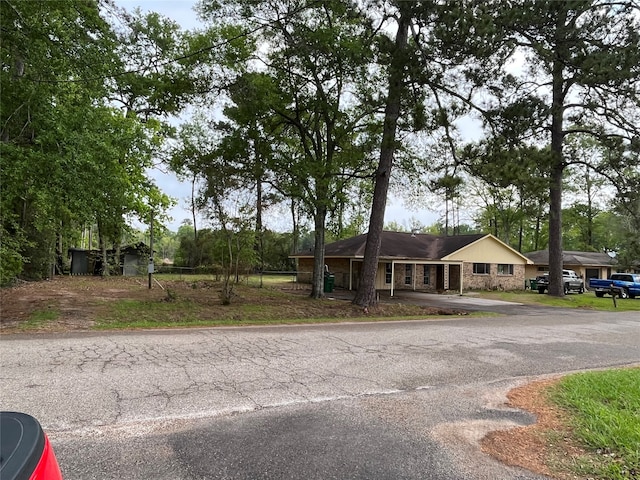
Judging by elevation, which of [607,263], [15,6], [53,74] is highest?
[15,6]

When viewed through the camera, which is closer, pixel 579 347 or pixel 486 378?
pixel 486 378

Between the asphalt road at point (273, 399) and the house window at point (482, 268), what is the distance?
21.0 meters

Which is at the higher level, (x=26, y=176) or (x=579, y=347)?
(x=26, y=176)

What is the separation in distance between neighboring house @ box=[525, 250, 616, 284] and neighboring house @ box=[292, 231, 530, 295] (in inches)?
294

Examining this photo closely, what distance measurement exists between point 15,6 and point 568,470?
538 inches

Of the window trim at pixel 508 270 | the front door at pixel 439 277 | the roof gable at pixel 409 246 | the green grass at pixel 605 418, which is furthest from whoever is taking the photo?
the window trim at pixel 508 270

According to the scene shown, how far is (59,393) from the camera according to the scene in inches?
192

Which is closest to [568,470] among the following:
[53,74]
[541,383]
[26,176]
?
[541,383]

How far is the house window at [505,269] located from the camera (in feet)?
102

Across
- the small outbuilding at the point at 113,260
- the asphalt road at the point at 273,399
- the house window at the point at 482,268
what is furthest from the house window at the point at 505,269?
the small outbuilding at the point at 113,260

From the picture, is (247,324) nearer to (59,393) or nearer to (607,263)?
(59,393)

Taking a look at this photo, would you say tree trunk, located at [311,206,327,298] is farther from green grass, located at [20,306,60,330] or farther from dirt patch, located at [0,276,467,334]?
green grass, located at [20,306,60,330]

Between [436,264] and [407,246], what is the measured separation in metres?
2.40

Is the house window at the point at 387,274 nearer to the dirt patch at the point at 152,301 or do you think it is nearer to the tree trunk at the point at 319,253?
the tree trunk at the point at 319,253
